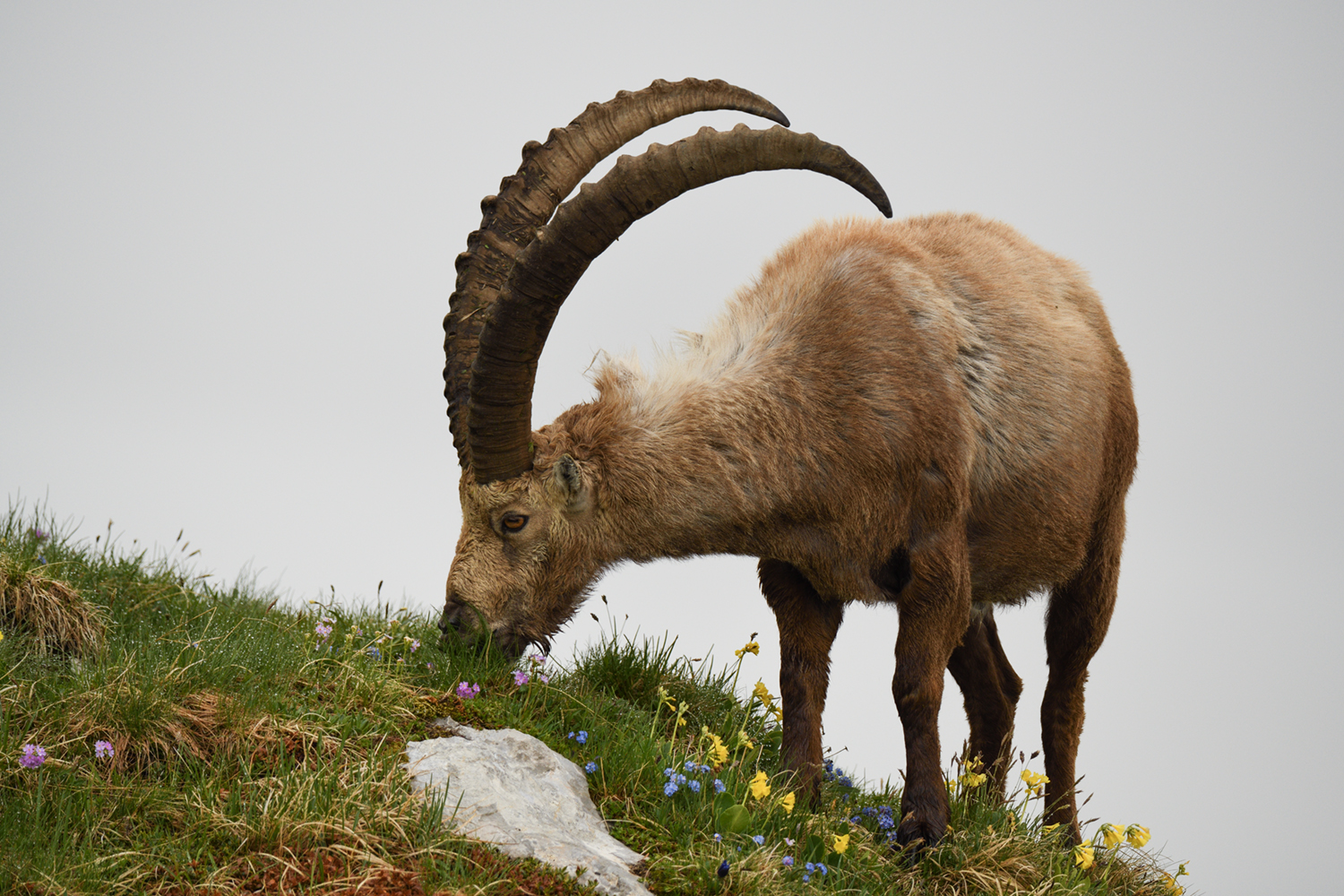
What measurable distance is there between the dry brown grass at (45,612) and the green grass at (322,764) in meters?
0.01

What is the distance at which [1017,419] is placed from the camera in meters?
6.55

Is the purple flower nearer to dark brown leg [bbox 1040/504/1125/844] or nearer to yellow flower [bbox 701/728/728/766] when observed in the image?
yellow flower [bbox 701/728/728/766]

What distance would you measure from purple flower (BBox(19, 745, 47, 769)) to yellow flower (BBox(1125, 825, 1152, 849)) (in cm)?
530

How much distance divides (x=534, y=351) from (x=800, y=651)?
92.7 inches

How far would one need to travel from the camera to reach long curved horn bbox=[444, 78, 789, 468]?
5.86m

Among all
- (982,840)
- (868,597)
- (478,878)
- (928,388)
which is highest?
(928,388)

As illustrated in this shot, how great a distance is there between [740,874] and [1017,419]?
3.37 m

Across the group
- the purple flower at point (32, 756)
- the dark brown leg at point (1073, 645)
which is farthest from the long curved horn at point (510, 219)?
the dark brown leg at point (1073, 645)

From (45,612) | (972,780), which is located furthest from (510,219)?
(972,780)

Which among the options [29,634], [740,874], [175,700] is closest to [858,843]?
[740,874]

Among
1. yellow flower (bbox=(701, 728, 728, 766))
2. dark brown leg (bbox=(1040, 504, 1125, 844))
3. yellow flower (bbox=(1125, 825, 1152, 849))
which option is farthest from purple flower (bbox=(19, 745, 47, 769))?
dark brown leg (bbox=(1040, 504, 1125, 844))

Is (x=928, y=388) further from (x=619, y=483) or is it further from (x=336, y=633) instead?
(x=336, y=633)

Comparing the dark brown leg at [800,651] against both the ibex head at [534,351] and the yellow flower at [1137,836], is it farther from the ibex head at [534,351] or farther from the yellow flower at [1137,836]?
the yellow flower at [1137,836]

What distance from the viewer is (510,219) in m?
5.95
